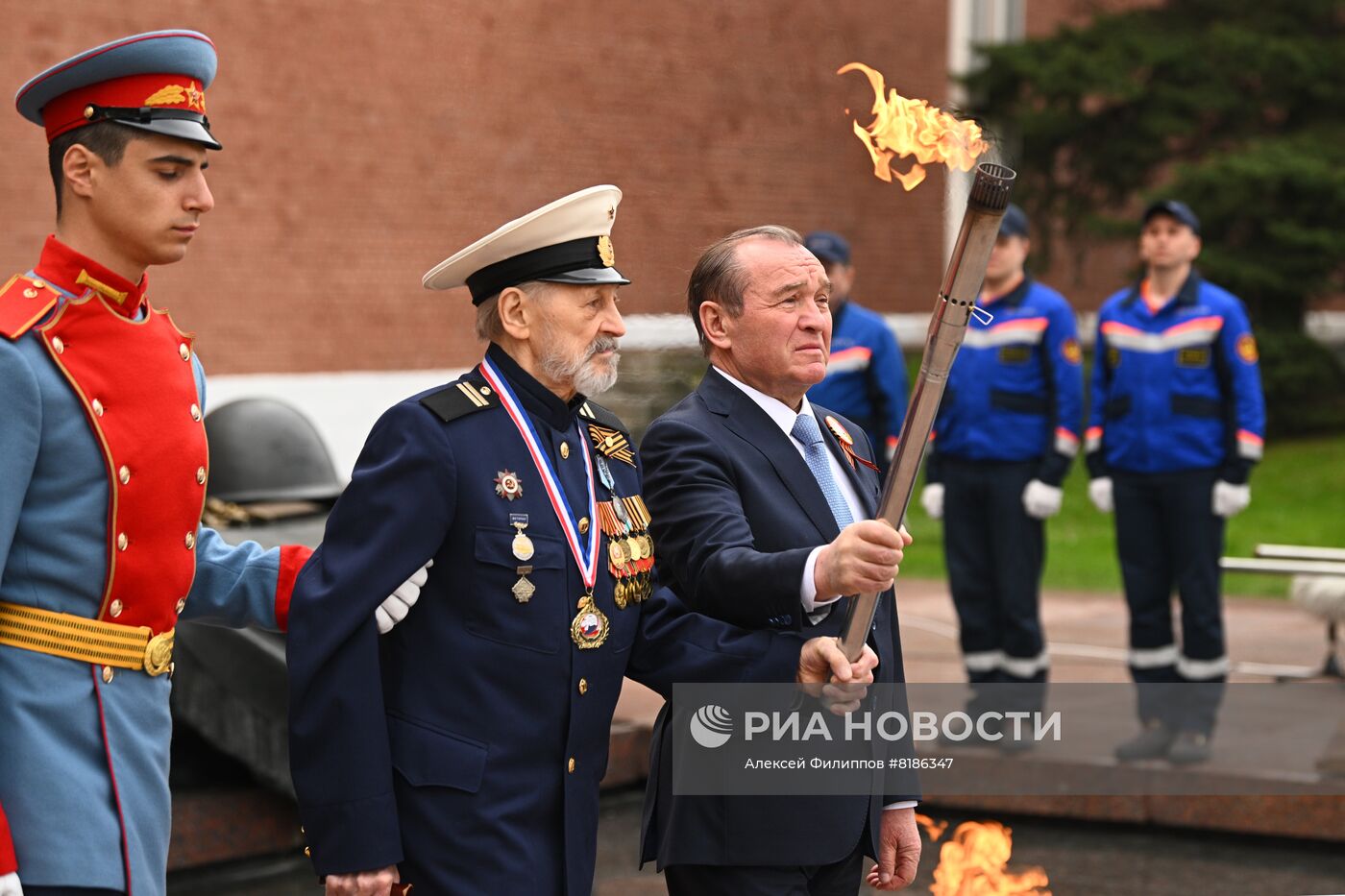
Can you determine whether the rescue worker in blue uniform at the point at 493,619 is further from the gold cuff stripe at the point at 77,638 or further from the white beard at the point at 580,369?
the gold cuff stripe at the point at 77,638

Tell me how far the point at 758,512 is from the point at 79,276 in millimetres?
1209

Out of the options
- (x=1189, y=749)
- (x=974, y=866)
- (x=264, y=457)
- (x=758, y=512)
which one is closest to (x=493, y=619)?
(x=758, y=512)

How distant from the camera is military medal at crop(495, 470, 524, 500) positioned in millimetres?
2883

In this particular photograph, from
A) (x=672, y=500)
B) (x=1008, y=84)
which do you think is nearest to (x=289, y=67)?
(x=1008, y=84)

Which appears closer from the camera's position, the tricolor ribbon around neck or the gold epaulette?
the gold epaulette

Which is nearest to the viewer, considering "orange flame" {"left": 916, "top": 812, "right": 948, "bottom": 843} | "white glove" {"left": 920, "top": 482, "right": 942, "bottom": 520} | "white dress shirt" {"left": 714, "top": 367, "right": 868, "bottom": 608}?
"white dress shirt" {"left": 714, "top": 367, "right": 868, "bottom": 608}

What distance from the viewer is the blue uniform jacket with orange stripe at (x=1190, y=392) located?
23.1ft

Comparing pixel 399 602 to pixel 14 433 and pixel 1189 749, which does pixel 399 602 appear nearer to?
pixel 14 433

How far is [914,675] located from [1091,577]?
4542mm

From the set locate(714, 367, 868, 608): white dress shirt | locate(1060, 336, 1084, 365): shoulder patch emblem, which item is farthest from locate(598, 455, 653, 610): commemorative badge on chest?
locate(1060, 336, 1084, 365): shoulder patch emblem

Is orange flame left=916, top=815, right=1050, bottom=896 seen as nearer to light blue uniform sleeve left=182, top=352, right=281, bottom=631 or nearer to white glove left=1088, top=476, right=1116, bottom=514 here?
light blue uniform sleeve left=182, top=352, right=281, bottom=631

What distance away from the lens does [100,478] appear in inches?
106

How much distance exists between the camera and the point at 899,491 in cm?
269

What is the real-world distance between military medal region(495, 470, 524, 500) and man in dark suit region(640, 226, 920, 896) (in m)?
0.35
